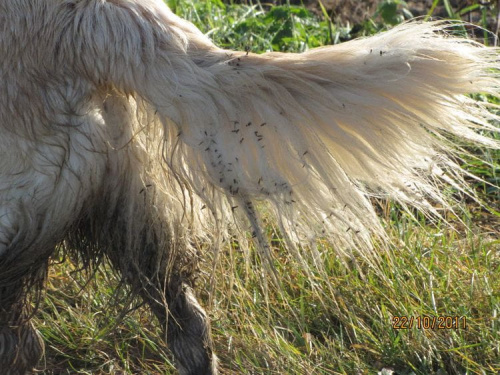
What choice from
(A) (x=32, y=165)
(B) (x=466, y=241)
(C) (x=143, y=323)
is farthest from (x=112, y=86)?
(B) (x=466, y=241)

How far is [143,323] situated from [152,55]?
4.48 feet

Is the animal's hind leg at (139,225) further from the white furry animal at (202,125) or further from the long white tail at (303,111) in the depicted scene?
the long white tail at (303,111)

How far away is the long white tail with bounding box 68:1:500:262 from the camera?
2262mm

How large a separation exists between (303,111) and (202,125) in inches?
10.7

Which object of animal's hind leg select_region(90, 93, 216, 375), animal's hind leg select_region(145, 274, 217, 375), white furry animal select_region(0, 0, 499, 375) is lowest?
animal's hind leg select_region(145, 274, 217, 375)

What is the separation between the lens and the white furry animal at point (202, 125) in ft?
7.49

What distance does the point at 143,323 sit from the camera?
11.1 ft

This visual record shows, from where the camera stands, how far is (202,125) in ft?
→ 7.59

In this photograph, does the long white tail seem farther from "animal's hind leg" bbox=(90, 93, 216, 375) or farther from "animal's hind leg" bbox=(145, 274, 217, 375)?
"animal's hind leg" bbox=(145, 274, 217, 375)
